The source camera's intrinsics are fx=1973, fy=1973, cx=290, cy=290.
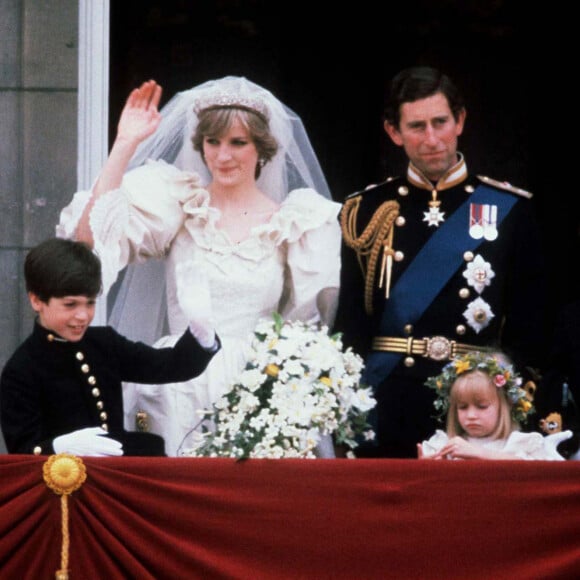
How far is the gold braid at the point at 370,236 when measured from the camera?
5793 mm

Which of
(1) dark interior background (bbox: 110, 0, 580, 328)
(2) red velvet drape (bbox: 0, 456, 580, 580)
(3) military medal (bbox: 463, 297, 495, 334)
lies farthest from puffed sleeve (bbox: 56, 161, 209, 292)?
(1) dark interior background (bbox: 110, 0, 580, 328)

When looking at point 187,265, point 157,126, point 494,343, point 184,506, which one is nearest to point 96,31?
point 157,126

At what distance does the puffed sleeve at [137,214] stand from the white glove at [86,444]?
38.4 inches

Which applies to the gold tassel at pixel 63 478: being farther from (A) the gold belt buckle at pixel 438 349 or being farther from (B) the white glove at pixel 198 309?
(A) the gold belt buckle at pixel 438 349

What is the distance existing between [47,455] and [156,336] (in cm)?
126

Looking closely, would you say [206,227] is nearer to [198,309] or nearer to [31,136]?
[198,309]

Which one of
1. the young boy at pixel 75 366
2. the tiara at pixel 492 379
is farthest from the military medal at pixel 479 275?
the young boy at pixel 75 366

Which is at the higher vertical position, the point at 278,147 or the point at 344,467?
the point at 278,147

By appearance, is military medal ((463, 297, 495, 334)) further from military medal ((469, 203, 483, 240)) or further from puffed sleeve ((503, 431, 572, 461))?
puffed sleeve ((503, 431, 572, 461))

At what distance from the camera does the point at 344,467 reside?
4766mm

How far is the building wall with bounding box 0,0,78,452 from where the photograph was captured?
21.4 ft

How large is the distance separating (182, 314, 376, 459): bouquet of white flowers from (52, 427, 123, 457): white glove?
11.7 inches

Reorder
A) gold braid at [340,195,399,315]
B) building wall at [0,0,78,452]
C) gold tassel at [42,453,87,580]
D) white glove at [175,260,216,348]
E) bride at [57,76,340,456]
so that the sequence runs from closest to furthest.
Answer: gold tassel at [42,453,87,580]
white glove at [175,260,216,348]
gold braid at [340,195,399,315]
bride at [57,76,340,456]
building wall at [0,0,78,452]

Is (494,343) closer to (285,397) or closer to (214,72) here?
(285,397)
